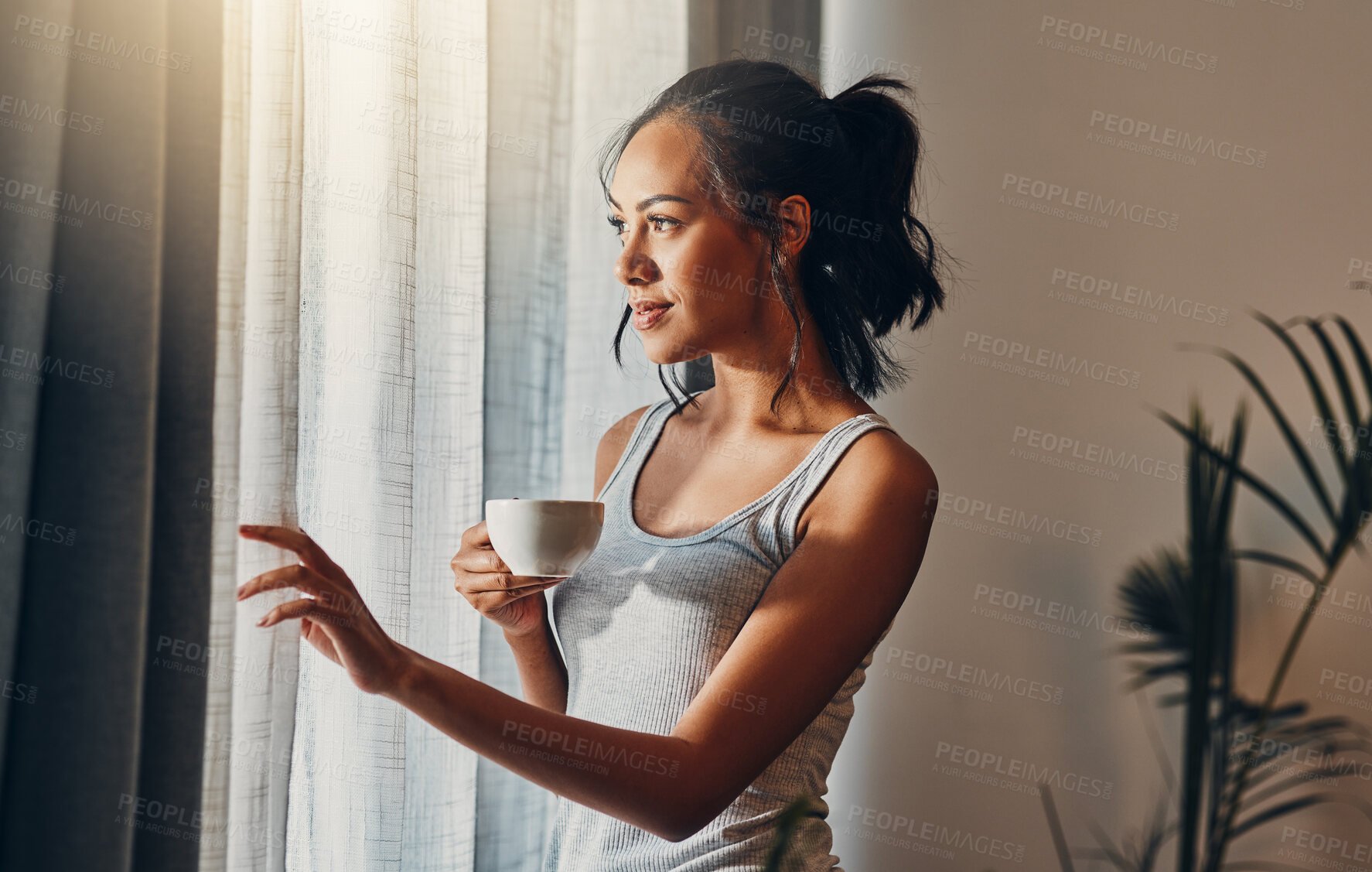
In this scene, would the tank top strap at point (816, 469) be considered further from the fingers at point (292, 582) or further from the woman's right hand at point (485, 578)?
the fingers at point (292, 582)

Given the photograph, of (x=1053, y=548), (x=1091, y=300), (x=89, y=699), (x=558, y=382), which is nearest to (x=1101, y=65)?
(x=1091, y=300)

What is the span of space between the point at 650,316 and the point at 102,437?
0.58 m

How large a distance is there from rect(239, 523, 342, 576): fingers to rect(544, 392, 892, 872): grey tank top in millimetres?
326

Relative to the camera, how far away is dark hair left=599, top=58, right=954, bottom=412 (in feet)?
3.66

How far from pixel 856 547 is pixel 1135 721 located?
0.95m

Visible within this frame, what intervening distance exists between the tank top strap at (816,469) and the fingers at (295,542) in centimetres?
47

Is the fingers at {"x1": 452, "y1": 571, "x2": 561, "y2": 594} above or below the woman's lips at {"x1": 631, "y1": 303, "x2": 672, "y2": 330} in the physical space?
below

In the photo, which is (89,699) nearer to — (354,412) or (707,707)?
(354,412)

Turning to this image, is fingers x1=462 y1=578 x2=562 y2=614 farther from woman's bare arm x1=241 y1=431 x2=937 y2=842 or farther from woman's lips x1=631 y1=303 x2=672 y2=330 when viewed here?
woman's lips x1=631 y1=303 x2=672 y2=330

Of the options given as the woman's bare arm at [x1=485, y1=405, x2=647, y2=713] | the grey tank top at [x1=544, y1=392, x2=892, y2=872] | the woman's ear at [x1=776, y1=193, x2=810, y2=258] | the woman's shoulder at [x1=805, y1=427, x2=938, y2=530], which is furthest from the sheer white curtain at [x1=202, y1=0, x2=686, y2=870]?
the woman's shoulder at [x1=805, y1=427, x2=938, y2=530]

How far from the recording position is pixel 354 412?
1042mm

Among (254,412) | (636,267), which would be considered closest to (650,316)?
(636,267)

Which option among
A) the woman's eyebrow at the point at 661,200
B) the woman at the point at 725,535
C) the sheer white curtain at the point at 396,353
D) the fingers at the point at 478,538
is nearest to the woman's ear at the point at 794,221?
the woman at the point at 725,535

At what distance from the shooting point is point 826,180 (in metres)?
1.16
